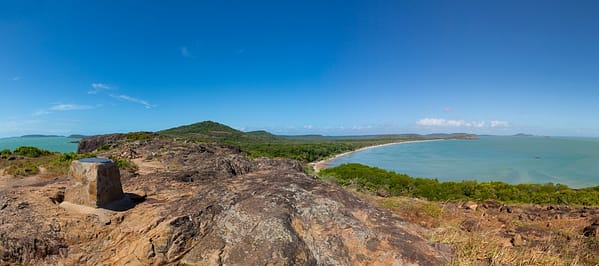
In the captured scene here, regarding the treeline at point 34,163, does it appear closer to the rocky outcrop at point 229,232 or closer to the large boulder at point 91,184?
the large boulder at point 91,184

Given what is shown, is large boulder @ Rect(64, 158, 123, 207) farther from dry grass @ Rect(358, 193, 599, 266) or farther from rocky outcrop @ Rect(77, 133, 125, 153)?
rocky outcrop @ Rect(77, 133, 125, 153)

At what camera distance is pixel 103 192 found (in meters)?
5.38

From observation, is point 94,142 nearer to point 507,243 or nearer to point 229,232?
point 229,232

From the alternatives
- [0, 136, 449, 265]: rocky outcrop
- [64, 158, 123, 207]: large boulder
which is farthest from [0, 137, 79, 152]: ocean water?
[0, 136, 449, 265]: rocky outcrop

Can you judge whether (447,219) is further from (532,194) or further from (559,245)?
(532,194)

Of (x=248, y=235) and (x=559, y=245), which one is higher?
(x=248, y=235)

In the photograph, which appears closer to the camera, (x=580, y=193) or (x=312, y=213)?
(x=312, y=213)

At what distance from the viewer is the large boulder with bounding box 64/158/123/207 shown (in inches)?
209

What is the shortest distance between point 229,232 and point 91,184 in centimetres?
305

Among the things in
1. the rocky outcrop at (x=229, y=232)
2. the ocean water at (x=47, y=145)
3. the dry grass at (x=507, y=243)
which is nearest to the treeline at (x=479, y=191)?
the dry grass at (x=507, y=243)

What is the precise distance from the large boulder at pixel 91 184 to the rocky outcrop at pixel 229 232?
0.34 meters

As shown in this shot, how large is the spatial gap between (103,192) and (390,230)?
567cm

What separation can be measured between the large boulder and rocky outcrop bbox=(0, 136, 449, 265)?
0.34 metres

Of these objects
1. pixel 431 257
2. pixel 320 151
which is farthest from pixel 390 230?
pixel 320 151
